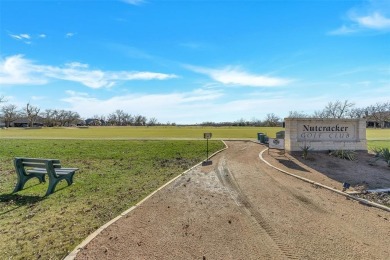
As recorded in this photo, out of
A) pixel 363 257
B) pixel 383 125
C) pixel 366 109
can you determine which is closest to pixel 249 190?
pixel 363 257

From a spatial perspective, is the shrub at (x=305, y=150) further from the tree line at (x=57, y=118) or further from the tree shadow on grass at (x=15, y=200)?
the tree line at (x=57, y=118)

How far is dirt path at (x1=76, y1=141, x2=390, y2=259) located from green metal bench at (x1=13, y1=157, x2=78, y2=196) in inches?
115

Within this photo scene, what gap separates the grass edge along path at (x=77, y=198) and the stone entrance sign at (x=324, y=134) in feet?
15.8

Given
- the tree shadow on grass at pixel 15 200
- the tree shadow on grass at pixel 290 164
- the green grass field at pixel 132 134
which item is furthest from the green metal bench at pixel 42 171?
the green grass field at pixel 132 134

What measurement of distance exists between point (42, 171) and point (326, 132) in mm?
13105

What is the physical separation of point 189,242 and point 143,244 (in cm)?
74

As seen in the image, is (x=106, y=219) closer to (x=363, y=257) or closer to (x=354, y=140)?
(x=363, y=257)

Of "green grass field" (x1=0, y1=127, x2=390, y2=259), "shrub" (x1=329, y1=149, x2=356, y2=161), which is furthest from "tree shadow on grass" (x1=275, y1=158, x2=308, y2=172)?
"green grass field" (x1=0, y1=127, x2=390, y2=259)

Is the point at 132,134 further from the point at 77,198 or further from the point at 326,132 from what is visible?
the point at 77,198

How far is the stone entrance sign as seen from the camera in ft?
44.7

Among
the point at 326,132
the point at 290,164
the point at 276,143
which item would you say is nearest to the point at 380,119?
the point at 326,132

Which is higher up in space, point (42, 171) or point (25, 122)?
point (25, 122)

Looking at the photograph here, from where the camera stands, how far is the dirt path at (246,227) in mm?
4008

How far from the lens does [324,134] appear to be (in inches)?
552
